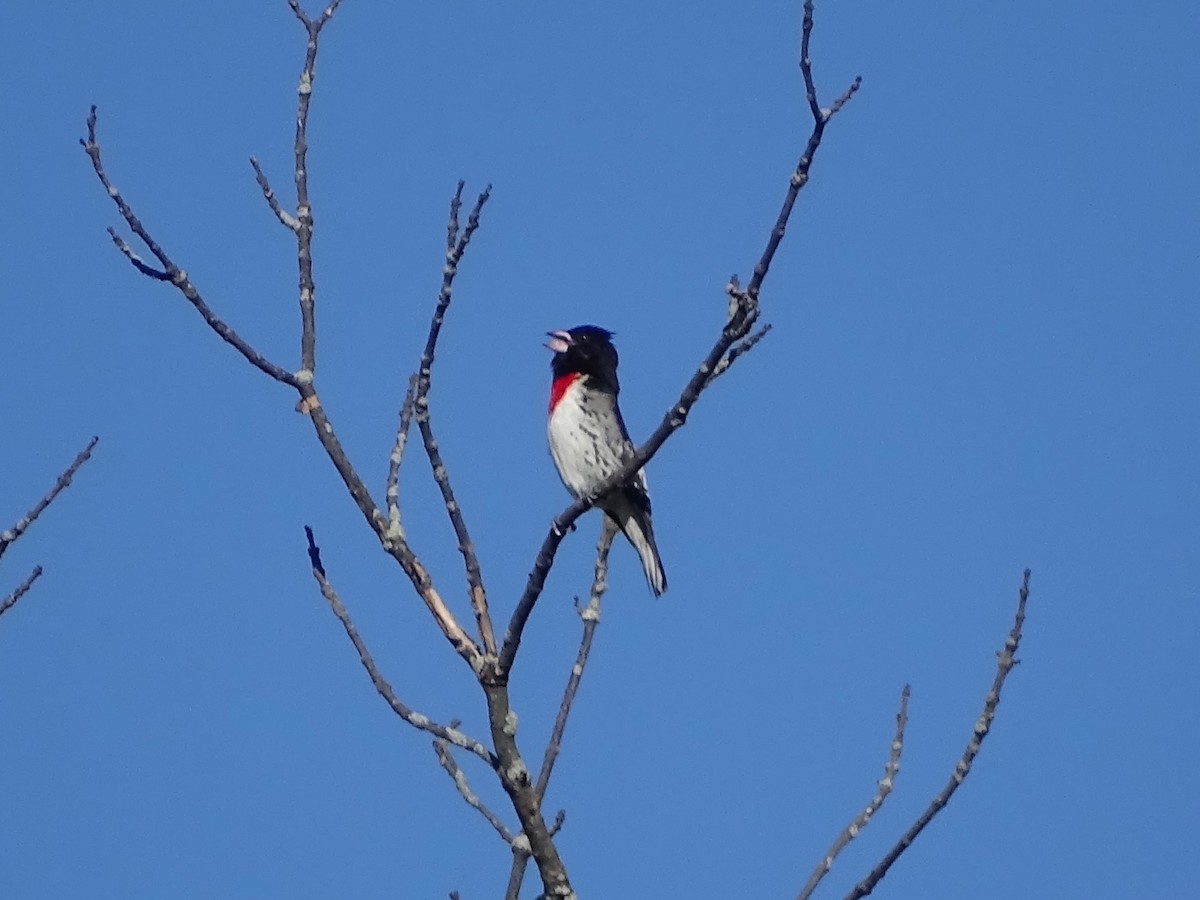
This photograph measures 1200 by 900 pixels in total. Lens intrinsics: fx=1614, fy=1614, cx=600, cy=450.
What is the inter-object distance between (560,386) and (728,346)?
5.10 meters

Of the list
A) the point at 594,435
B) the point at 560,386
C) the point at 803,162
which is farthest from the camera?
the point at 560,386

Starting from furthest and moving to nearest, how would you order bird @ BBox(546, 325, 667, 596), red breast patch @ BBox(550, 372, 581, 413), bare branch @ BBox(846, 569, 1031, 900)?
red breast patch @ BBox(550, 372, 581, 413)
bird @ BBox(546, 325, 667, 596)
bare branch @ BBox(846, 569, 1031, 900)

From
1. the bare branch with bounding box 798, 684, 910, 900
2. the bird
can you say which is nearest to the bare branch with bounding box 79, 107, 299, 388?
the bare branch with bounding box 798, 684, 910, 900

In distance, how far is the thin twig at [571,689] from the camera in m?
4.27

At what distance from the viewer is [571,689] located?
4730 mm

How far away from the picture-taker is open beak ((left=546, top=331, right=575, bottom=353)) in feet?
29.6

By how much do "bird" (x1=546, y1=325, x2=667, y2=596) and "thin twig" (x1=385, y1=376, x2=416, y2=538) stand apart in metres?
3.96

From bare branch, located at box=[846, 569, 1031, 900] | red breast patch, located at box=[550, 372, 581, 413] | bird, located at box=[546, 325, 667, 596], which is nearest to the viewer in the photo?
bare branch, located at box=[846, 569, 1031, 900]

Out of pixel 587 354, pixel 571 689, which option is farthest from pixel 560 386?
pixel 571 689

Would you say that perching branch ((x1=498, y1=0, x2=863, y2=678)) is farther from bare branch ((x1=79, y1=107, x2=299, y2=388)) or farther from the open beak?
the open beak

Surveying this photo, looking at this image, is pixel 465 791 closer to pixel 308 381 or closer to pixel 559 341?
pixel 308 381

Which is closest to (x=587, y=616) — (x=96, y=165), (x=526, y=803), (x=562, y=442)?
(x=526, y=803)

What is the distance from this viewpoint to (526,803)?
12.8ft

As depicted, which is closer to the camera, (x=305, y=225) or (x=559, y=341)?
(x=305, y=225)
